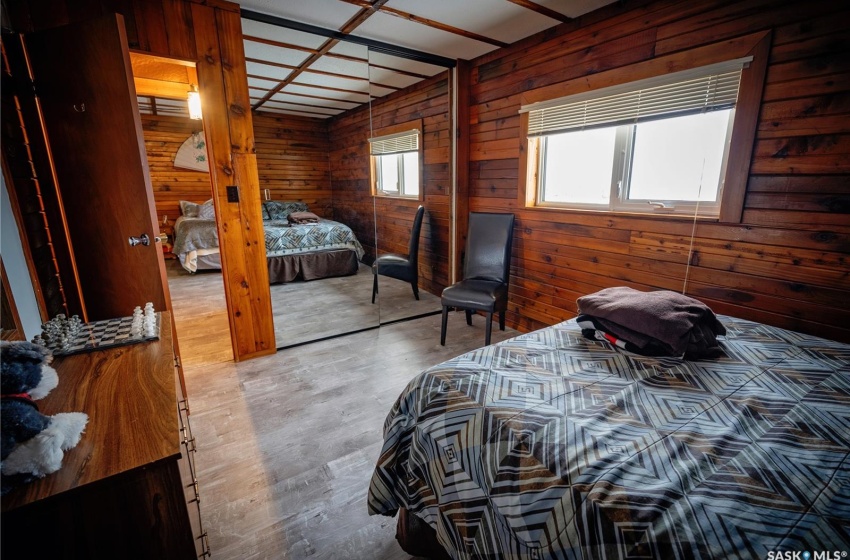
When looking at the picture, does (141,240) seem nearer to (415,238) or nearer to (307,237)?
(307,237)

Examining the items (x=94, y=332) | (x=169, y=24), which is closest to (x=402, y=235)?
(x=169, y=24)

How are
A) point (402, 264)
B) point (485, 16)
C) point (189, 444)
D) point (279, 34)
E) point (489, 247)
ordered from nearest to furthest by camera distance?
1. point (189, 444)
2. point (485, 16)
3. point (279, 34)
4. point (489, 247)
5. point (402, 264)

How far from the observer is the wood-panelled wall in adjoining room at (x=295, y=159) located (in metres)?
3.40

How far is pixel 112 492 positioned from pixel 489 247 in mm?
2718

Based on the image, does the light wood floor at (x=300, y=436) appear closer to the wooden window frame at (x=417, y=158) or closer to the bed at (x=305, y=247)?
the bed at (x=305, y=247)

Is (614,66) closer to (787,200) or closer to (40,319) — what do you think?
(787,200)

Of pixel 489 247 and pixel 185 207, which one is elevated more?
pixel 185 207

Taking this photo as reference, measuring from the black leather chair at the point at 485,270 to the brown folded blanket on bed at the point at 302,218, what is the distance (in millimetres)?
1680

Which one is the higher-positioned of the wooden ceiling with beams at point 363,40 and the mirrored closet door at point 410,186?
the wooden ceiling with beams at point 363,40

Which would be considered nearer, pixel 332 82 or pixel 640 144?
pixel 640 144

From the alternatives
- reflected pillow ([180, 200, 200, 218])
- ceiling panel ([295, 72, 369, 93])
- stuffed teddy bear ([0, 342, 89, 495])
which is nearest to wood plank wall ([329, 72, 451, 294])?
ceiling panel ([295, 72, 369, 93])

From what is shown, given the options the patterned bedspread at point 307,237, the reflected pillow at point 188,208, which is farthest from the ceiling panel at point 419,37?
the reflected pillow at point 188,208

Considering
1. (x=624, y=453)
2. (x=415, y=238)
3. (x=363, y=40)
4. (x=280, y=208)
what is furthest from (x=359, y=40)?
(x=624, y=453)

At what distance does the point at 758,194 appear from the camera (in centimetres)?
180
